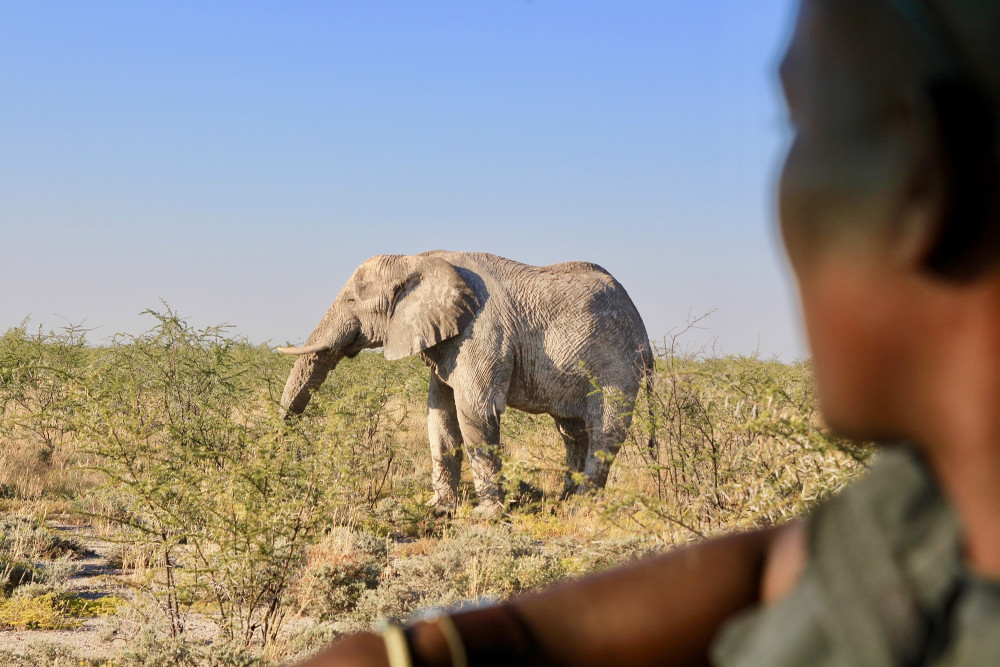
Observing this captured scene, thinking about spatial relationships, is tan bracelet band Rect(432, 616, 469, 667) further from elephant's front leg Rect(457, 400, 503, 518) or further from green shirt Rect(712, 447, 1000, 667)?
elephant's front leg Rect(457, 400, 503, 518)

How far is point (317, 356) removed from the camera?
9211 mm

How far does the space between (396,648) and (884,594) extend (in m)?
0.26

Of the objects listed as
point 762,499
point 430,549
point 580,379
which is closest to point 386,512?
point 430,549

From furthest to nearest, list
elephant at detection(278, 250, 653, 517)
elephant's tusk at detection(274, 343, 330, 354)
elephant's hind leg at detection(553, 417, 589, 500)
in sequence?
1. elephant's hind leg at detection(553, 417, 589, 500)
2. elephant's tusk at detection(274, 343, 330, 354)
3. elephant at detection(278, 250, 653, 517)

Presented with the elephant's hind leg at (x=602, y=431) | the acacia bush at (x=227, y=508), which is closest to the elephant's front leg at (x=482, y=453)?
the elephant's hind leg at (x=602, y=431)

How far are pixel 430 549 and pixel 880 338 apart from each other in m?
7.27

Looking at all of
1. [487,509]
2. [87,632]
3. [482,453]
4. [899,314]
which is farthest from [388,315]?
[899,314]

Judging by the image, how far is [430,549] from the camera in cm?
746

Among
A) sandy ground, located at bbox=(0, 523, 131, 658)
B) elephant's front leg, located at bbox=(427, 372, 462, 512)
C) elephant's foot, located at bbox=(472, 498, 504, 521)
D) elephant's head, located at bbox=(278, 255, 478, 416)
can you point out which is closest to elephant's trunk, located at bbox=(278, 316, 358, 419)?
elephant's head, located at bbox=(278, 255, 478, 416)

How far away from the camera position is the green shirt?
41 cm

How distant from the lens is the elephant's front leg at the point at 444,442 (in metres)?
9.24

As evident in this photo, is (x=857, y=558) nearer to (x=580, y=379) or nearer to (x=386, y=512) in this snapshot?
(x=386, y=512)

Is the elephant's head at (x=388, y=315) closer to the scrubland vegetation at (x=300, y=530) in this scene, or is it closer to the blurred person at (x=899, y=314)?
the scrubland vegetation at (x=300, y=530)

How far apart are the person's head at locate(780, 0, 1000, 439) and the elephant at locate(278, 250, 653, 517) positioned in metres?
8.23
